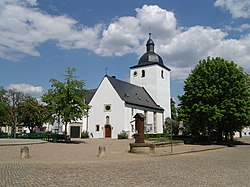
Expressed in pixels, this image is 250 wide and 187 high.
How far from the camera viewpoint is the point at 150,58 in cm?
5956

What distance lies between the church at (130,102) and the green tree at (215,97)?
1309cm

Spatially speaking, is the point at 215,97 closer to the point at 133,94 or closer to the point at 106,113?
the point at 106,113

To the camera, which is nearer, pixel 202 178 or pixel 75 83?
pixel 202 178

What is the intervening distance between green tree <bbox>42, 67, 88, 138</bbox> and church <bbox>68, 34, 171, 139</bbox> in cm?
707

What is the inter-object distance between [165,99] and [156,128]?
27.8 feet

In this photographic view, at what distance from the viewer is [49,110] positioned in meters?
30.0

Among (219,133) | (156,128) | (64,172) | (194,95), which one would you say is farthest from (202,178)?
(156,128)

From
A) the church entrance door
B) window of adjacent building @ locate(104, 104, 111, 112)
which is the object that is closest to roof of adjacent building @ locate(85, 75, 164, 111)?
window of adjacent building @ locate(104, 104, 111, 112)

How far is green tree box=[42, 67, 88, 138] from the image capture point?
29.2 m

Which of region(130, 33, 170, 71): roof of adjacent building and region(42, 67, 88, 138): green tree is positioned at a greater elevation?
region(130, 33, 170, 71): roof of adjacent building

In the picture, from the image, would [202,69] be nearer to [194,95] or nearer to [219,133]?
[194,95]

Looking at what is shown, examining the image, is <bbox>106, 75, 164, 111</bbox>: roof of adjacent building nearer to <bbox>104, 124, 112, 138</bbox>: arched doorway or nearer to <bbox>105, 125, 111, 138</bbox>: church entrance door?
<bbox>104, 124, 112, 138</bbox>: arched doorway

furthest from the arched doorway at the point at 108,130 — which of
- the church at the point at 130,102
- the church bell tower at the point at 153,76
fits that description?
the church bell tower at the point at 153,76

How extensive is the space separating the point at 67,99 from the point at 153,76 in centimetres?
3125
